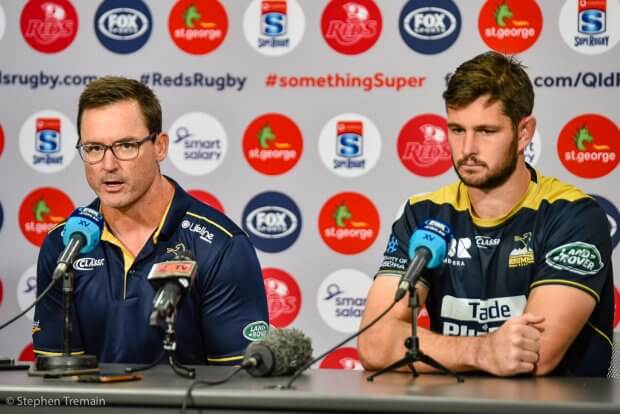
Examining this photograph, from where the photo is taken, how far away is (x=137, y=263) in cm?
313

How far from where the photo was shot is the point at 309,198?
4293mm

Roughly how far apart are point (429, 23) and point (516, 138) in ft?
4.84

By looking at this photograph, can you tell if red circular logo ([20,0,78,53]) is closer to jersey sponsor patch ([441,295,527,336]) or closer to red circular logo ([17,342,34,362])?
red circular logo ([17,342,34,362])

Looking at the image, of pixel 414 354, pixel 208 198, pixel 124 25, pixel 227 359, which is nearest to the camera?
pixel 414 354

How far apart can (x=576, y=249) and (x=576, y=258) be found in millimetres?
36

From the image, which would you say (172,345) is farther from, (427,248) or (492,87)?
(492,87)

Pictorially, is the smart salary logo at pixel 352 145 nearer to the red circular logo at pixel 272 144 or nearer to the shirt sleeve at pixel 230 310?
the red circular logo at pixel 272 144

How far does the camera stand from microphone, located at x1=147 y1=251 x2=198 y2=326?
225cm

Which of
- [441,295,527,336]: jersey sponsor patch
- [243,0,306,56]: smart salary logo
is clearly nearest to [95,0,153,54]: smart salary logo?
[243,0,306,56]: smart salary logo

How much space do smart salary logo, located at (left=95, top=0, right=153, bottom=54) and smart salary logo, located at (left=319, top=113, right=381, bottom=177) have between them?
0.93 m

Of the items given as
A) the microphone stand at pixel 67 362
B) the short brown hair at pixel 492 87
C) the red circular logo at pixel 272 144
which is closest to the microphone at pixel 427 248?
the short brown hair at pixel 492 87

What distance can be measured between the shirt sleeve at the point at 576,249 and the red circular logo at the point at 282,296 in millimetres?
1639

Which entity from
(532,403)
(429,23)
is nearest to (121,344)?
(532,403)

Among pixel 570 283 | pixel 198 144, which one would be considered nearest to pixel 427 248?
pixel 570 283
